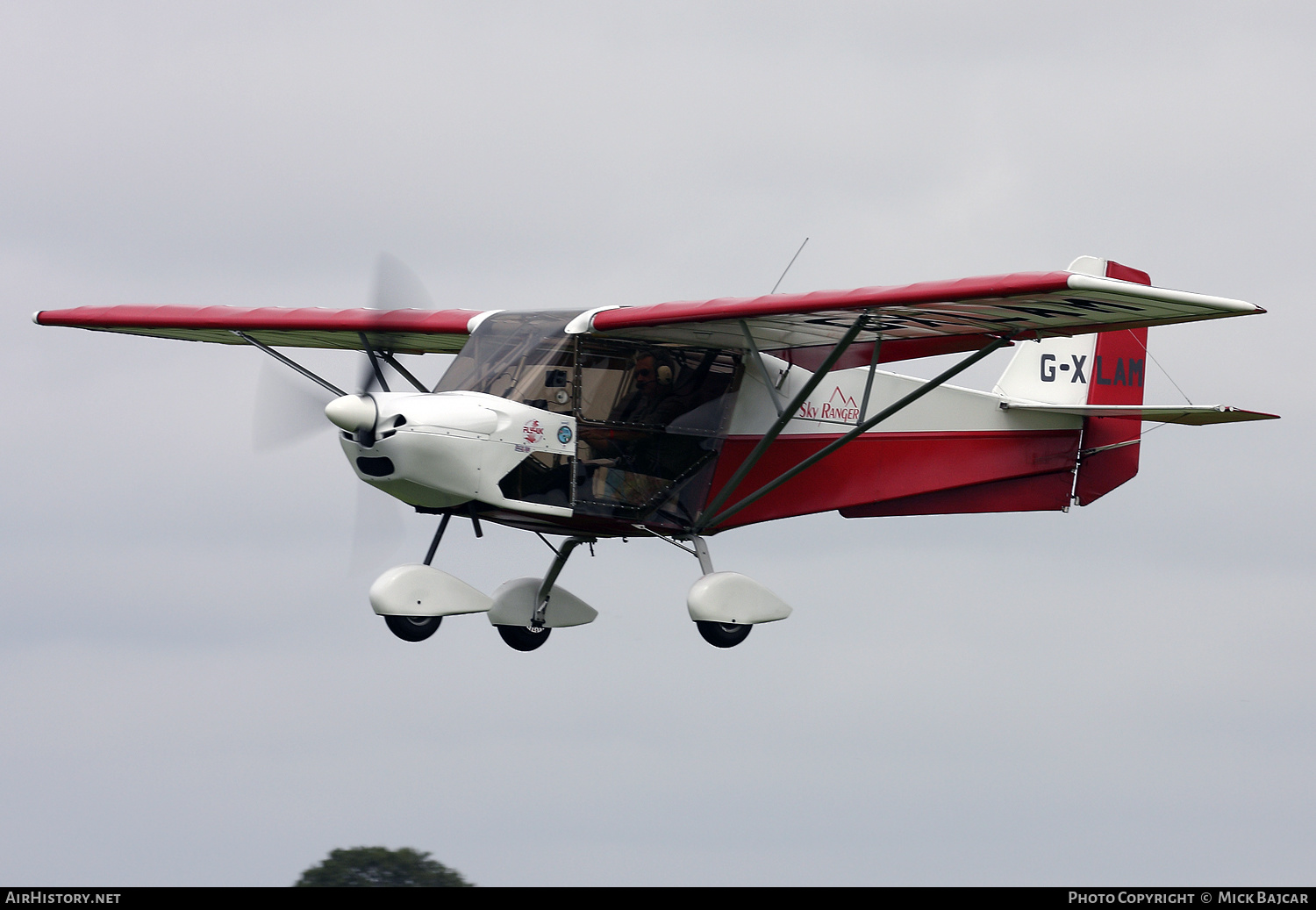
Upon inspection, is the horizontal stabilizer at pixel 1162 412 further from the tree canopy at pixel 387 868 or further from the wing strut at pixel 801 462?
the tree canopy at pixel 387 868

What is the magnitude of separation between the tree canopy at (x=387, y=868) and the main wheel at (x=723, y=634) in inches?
368

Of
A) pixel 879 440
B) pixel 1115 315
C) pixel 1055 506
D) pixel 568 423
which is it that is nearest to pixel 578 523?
pixel 568 423

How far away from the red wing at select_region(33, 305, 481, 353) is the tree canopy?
820 centimetres

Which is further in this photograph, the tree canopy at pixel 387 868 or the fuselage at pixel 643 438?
the tree canopy at pixel 387 868

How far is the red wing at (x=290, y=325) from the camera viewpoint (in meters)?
15.0

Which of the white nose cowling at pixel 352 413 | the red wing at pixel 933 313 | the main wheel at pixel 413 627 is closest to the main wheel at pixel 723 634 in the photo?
the main wheel at pixel 413 627

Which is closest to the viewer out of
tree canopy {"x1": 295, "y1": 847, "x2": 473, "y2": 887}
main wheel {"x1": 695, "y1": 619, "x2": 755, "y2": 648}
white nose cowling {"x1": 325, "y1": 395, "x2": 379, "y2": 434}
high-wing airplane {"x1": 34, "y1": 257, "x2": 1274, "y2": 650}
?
white nose cowling {"x1": 325, "y1": 395, "x2": 379, "y2": 434}

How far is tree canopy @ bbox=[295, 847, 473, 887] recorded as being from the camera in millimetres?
22203

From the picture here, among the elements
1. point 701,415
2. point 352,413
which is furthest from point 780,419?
point 352,413

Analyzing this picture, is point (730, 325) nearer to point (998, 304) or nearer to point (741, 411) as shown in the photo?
point (741, 411)

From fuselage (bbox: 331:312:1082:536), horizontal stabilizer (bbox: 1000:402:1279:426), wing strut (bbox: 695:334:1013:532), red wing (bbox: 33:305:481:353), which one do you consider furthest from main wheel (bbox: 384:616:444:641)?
horizontal stabilizer (bbox: 1000:402:1279:426)

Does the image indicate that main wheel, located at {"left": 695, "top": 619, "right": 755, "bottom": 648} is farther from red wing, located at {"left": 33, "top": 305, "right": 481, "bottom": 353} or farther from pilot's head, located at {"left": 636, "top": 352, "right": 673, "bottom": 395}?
red wing, located at {"left": 33, "top": 305, "right": 481, "bottom": 353}

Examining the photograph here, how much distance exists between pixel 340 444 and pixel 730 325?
332 centimetres

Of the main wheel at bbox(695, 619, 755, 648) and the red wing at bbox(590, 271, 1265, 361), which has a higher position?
the red wing at bbox(590, 271, 1265, 361)
